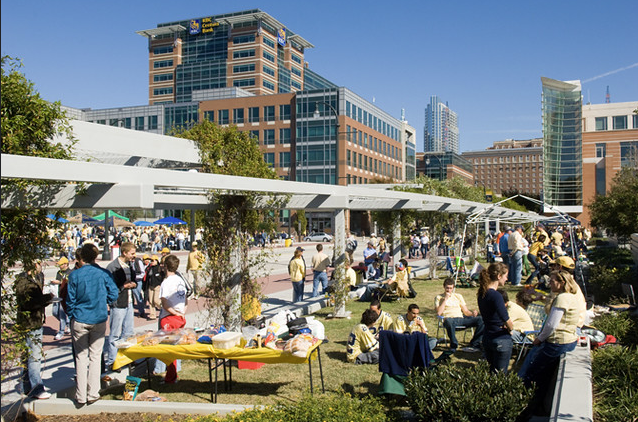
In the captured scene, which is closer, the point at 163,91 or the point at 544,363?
the point at 544,363

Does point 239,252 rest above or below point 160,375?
above

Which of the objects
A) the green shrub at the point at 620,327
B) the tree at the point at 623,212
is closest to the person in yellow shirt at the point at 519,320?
the green shrub at the point at 620,327

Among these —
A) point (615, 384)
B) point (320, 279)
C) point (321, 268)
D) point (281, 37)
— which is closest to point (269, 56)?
point (281, 37)

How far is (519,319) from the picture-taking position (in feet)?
27.4

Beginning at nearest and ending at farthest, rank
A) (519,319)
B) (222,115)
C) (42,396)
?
(42,396)
(519,319)
(222,115)

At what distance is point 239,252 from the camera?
9.00 meters

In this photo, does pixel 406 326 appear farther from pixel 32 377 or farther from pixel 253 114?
pixel 253 114

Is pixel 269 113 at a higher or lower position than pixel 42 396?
higher

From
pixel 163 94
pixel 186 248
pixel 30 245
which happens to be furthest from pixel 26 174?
pixel 163 94

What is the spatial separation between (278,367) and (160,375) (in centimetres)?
165

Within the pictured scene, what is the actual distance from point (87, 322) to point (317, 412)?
2761 millimetres

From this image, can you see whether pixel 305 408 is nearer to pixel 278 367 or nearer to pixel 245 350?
pixel 245 350

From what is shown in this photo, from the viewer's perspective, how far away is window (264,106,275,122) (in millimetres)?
70562

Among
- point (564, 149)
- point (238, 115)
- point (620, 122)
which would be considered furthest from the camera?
point (564, 149)
